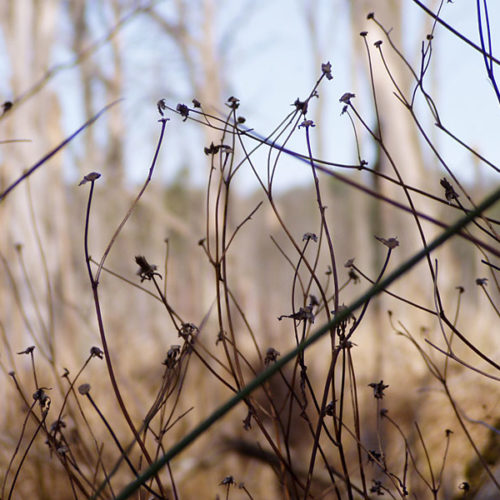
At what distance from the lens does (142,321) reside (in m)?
12.0

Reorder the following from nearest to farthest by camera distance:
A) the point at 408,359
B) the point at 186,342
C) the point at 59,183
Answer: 1. the point at 186,342
2. the point at 408,359
3. the point at 59,183

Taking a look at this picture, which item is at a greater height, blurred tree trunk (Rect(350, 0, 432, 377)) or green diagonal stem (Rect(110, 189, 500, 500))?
blurred tree trunk (Rect(350, 0, 432, 377))

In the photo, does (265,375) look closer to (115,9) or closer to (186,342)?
(186,342)

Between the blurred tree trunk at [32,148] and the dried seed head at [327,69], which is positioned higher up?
the blurred tree trunk at [32,148]

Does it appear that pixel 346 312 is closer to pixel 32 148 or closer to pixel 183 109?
pixel 183 109

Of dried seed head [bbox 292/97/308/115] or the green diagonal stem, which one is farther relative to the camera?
dried seed head [bbox 292/97/308/115]

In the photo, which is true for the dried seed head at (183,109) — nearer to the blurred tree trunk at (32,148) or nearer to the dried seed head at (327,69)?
the dried seed head at (327,69)

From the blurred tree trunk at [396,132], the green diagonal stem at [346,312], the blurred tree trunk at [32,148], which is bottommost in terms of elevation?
the green diagonal stem at [346,312]

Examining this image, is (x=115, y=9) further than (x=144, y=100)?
No

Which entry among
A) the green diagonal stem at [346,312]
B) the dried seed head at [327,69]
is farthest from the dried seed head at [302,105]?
the green diagonal stem at [346,312]

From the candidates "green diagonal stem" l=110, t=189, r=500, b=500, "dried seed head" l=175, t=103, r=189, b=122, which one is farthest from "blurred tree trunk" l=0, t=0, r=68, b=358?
"green diagonal stem" l=110, t=189, r=500, b=500

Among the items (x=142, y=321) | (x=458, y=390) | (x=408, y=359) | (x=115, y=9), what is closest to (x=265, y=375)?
(x=458, y=390)

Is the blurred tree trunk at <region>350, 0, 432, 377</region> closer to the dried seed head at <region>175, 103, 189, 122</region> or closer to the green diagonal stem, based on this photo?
the dried seed head at <region>175, 103, 189, 122</region>

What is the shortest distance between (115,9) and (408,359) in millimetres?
6823
